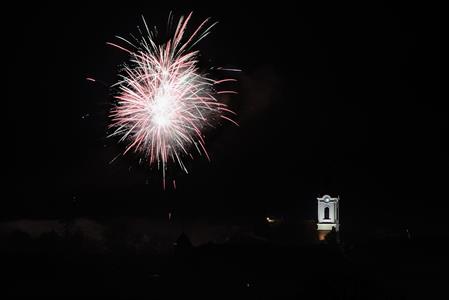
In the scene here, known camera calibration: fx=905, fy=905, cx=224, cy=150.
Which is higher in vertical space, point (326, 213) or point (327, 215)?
point (326, 213)

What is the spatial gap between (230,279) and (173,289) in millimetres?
5799

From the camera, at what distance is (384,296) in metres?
62.3

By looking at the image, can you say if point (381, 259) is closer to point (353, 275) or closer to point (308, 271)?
point (308, 271)

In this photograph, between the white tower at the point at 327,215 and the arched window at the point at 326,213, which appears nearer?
the white tower at the point at 327,215

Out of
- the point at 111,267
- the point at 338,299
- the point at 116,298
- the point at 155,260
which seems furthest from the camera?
the point at 155,260

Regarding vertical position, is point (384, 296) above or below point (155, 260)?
below

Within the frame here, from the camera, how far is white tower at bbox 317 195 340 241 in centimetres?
10150

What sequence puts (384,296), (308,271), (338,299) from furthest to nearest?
(308,271) → (384,296) → (338,299)

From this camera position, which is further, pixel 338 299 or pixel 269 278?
pixel 269 278

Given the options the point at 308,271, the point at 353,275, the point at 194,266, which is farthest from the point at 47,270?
the point at 353,275

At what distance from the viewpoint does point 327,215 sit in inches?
4050

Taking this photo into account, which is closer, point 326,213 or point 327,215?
point 326,213

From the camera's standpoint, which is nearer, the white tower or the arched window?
the white tower

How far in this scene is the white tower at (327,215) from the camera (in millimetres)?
101500
